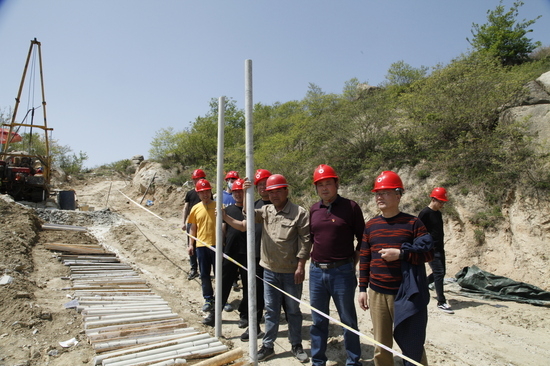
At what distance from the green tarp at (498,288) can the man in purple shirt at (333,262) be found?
4.70 m

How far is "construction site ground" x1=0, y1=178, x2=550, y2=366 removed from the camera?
355 centimetres

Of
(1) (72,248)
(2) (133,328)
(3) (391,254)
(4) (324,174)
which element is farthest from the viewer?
(1) (72,248)

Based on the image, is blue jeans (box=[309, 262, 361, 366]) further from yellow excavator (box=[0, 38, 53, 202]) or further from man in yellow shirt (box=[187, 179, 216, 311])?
yellow excavator (box=[0, 38, 53, 202])

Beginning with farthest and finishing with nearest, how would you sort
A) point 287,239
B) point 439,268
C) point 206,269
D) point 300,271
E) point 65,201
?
point 65,201
point 439,268
point 206,269
point 287,239
point 300,271

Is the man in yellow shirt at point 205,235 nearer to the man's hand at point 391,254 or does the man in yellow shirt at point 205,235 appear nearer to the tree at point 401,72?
the man's hand at point 391,254

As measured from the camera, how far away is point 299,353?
3.57 metres

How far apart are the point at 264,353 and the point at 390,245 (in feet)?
6.32

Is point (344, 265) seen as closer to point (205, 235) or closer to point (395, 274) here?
point (395, 274)

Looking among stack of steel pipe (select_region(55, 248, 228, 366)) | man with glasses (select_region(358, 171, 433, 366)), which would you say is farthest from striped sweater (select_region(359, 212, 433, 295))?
stack of steel pipe (select_region(55, 248, 228, 366))

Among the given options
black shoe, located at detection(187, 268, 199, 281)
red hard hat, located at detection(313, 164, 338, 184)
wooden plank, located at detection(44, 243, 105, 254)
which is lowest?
black shoe, located at detection(187, 268, 199, 281)

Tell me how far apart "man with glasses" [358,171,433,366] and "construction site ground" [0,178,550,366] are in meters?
1.13

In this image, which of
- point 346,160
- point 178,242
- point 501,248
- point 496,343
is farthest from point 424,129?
point 178,242

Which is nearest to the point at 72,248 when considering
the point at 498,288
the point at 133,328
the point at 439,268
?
the point at 133,328

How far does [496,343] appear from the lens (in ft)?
14.5
